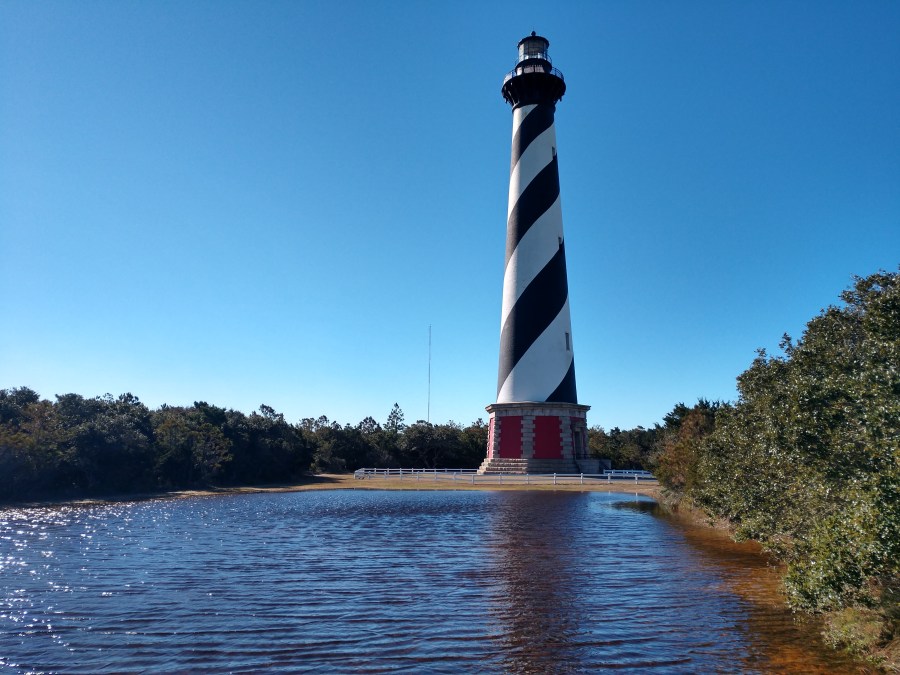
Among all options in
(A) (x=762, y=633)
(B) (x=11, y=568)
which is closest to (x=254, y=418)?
(B) (x=11, y=568)

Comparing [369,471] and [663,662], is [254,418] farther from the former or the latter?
[663,662]

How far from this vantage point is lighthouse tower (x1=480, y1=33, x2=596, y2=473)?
130ft

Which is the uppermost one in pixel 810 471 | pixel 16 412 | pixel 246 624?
pixel 16 412

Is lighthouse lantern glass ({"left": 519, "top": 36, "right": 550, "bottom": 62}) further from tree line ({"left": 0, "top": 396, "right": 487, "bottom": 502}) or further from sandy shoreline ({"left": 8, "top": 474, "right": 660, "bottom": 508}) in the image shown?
tree line ({"left": 0, "top": 396, "right": 487, "bottom": 502})

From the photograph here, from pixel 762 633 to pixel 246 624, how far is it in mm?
7323

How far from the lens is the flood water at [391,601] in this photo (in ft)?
25.1

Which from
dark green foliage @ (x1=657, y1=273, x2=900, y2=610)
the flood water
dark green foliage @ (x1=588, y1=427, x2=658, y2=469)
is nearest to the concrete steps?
dark green foliage @ (x1=588, y1=427, x2=658, y2=469)

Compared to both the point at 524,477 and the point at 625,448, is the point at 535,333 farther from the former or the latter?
the point at 625,448

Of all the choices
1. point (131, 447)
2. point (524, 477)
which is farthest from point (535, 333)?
point (131, 447)

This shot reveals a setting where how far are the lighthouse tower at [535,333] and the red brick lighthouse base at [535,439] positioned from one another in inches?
2.5

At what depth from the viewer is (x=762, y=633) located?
864 cm

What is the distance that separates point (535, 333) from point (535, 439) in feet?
22.3

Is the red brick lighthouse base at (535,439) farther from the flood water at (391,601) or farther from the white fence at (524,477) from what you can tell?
the flood water at (391,601)

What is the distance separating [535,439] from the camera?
130 feet
